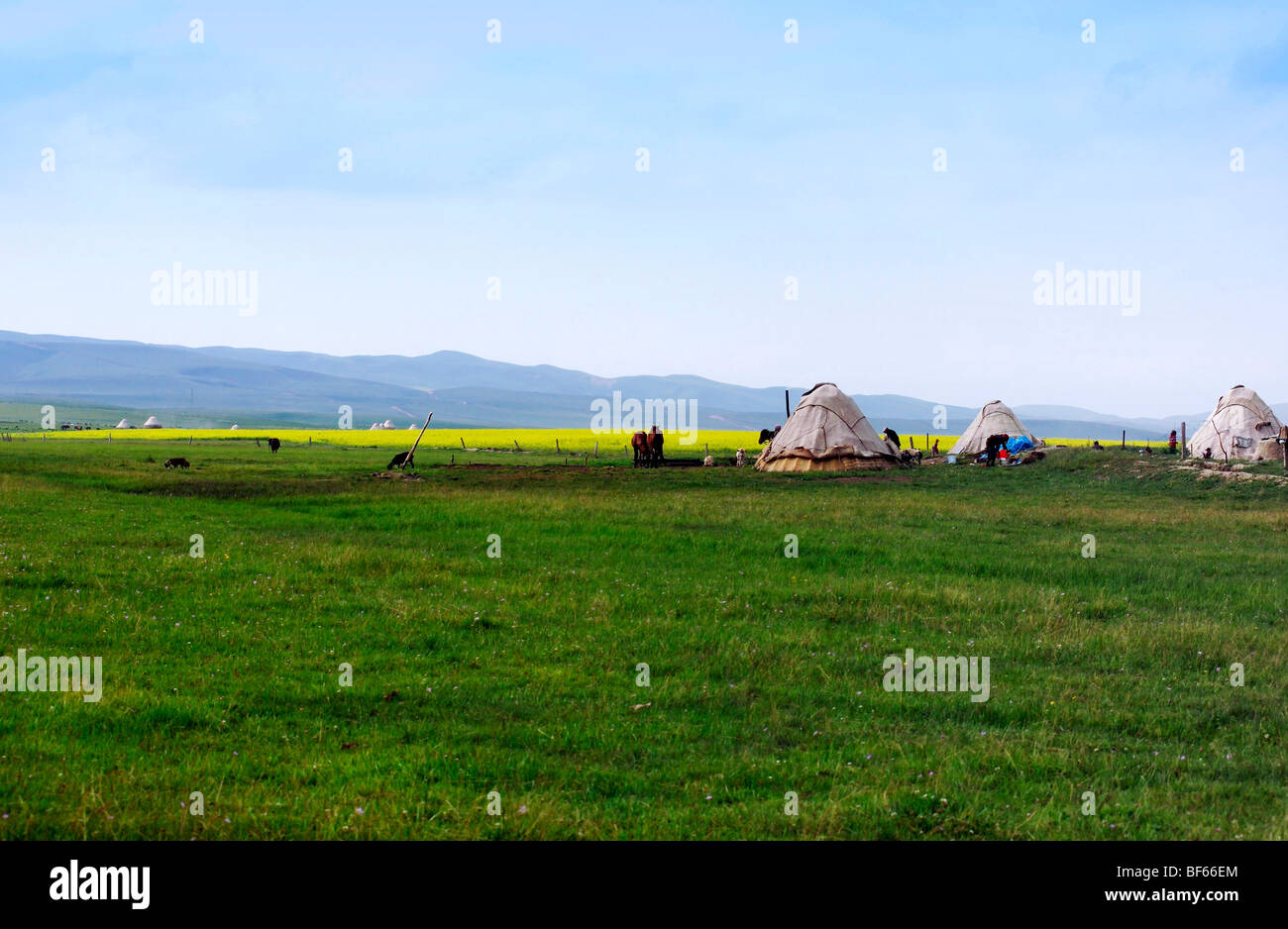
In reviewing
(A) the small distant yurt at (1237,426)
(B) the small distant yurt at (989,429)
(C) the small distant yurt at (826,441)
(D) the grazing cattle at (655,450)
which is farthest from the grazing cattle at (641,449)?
(A) the small distant yurt at (1237,426)

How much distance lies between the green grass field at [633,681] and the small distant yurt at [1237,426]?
36136mm

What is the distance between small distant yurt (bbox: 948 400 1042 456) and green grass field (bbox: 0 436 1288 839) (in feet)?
135

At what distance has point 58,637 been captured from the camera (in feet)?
39.8

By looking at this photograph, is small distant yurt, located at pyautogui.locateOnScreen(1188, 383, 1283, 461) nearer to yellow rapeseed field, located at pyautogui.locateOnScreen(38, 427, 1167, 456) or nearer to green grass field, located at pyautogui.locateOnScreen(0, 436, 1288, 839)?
yellow rapeseed field, located at pyautogui.locateOnScreen(38, 427, 1167, 456)

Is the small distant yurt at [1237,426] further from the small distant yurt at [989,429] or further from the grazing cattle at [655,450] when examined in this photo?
the grazing cattle at [655,450]

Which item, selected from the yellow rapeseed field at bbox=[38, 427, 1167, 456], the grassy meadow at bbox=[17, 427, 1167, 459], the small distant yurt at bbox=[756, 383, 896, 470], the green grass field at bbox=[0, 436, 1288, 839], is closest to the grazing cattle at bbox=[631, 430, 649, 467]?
the small distant yurt at bbox=[756, 383, 896, 470]

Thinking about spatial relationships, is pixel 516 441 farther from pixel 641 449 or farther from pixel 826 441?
pixel 826 441

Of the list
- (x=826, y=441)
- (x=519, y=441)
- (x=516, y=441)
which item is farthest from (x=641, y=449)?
(x=519, y=441)
